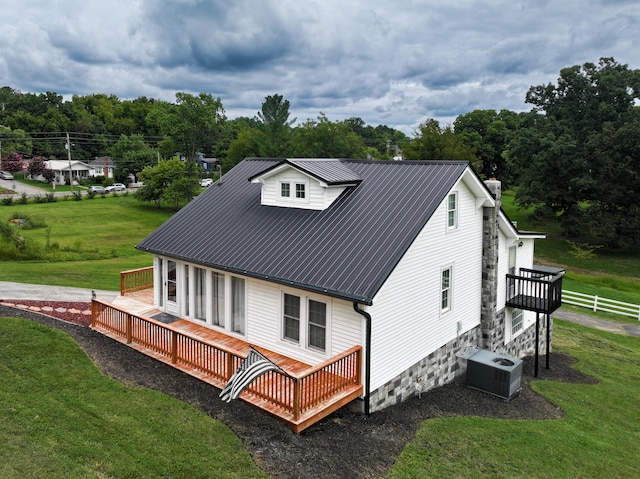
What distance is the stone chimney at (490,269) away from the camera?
15633mm

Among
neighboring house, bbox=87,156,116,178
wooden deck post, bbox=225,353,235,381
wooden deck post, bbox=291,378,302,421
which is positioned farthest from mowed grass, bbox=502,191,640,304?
neighboring house, bbox=87,156,116,178

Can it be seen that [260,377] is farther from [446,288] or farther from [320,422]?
[446,288]

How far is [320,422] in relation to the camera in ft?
33.7

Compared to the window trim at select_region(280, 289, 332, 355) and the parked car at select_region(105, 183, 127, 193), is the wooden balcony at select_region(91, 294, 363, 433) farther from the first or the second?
the parked car at select_region(105, 183, 127, 193)

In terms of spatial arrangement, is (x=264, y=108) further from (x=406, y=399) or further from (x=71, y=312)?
(x=406, y=399)

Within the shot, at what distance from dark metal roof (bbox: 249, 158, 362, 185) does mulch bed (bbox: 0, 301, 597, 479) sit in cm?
622

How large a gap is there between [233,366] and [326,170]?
6.48 metres

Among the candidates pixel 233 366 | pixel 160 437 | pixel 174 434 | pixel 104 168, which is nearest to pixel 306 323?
pixel 233 366

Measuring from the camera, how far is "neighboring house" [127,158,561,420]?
11352 millimetres

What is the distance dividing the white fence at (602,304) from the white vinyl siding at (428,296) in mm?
15652

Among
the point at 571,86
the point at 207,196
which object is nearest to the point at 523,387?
the point at 207,196

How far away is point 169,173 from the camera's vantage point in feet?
182

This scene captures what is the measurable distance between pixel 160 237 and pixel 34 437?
27.2 feet

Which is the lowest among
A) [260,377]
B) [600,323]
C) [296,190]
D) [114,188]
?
[600,323]
